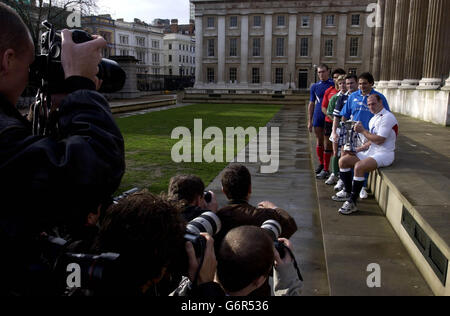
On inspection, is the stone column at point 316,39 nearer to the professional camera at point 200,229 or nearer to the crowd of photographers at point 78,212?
the professional camera at point 200,229

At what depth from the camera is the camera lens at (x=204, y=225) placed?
194cm

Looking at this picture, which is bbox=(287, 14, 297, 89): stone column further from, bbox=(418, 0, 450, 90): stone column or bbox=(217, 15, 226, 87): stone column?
bbox=(418, 0, 450, 90): stone column

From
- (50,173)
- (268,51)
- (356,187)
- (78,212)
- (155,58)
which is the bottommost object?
(356,187)

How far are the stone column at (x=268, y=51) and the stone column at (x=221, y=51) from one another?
6.82 m

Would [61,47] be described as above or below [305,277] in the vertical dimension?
above

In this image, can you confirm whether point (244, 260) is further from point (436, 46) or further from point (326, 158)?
point (436, 46)

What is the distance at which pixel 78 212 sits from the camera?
129 cm

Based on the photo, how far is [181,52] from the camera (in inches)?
4136

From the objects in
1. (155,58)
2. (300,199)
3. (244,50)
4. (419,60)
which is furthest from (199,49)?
(300,199)

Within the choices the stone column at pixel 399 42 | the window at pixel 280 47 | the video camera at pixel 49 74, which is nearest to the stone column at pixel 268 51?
the window at pixel 280 47

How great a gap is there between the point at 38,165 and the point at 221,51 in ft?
207

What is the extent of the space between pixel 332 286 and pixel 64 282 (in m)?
2.30
